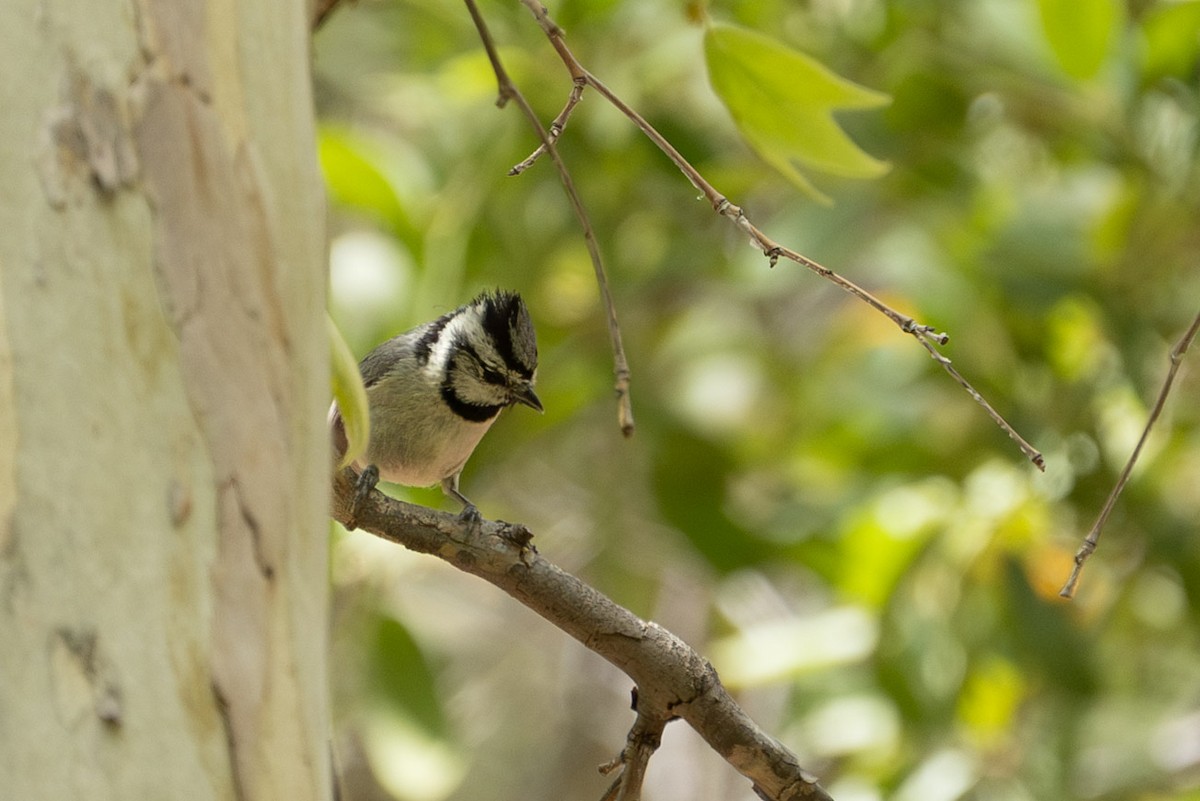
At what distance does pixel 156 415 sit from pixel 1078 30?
2269 millimetres

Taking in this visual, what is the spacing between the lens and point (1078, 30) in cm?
263

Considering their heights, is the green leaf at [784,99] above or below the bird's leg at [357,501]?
above

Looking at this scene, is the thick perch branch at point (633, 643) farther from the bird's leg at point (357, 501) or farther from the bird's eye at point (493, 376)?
the bird's eye at point (493, 376)

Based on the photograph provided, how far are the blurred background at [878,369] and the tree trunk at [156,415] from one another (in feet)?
5.81

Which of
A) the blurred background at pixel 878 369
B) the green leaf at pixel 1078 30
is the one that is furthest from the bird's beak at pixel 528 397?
the green leaf at pixel 1078 30

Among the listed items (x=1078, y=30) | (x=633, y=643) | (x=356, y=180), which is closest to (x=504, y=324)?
(x=356, y=180)

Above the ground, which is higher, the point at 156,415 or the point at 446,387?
the point at 446,387

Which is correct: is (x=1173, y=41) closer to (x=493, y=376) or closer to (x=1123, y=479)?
(x=493, y=376)

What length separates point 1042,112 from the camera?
326cm

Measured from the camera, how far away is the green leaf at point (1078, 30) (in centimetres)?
262

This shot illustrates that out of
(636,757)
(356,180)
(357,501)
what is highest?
(356,180)

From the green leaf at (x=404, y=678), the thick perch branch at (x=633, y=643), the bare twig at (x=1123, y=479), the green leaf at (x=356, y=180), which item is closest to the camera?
the bare twig at (x=1123, y=479)

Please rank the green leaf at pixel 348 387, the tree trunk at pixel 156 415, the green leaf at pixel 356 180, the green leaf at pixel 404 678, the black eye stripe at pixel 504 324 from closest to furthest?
the tree trunk at pixel 156 415, the green leaf at pixel 348 387, the black eye stripe at pixel 504 324, the green leaf at pixel 404 678, the green leaf at pixel 356 180

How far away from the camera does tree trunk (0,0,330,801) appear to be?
0.84 metres
